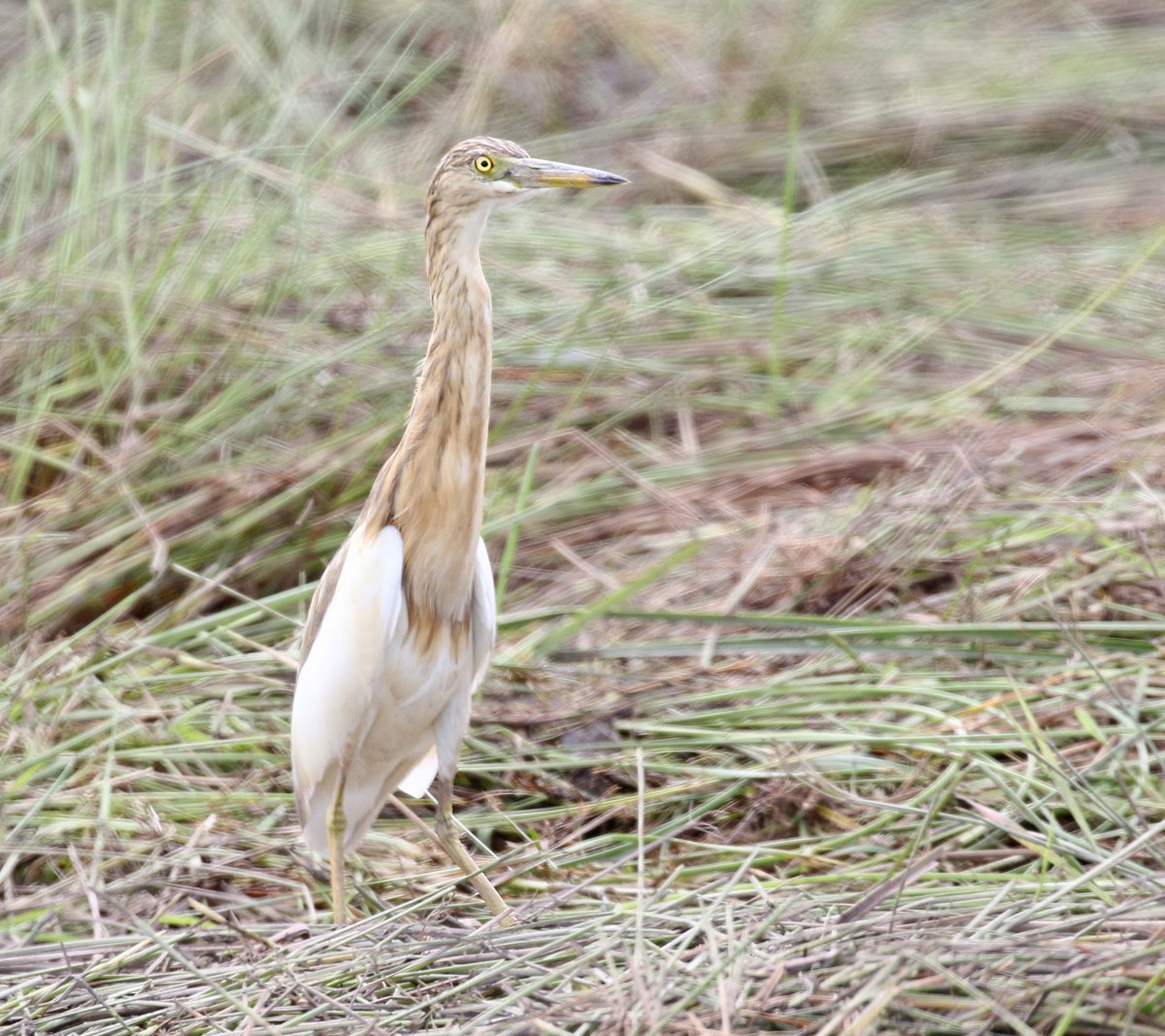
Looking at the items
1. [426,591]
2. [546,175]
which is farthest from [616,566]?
[546,175]

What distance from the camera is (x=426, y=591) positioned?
2910mm

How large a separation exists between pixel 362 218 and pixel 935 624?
250 cm

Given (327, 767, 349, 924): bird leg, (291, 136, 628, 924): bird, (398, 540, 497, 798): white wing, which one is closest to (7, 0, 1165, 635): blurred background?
(398, 540, 497, 798): white wing

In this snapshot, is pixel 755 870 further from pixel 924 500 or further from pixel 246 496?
pixel 246 496

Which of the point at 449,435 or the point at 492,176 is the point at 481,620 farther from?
the point at 492,176

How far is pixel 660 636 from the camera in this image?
3.84m

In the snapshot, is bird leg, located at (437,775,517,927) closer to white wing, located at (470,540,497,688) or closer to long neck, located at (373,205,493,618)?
white wing, located at (470,540,497,688)

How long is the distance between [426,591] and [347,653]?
0.18 m

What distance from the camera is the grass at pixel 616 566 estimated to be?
241 cm

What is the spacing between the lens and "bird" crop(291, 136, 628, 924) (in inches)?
→ 110

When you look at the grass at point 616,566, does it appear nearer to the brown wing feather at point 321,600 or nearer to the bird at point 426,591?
the bird at point 426,591

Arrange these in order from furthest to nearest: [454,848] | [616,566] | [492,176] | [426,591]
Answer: [616,566]
[454,848]
[426,591]
[492,176]

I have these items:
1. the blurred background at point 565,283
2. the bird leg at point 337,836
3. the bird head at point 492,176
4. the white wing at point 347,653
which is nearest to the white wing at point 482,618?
the white wing at point 347,653

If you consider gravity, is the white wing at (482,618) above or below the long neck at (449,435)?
below
